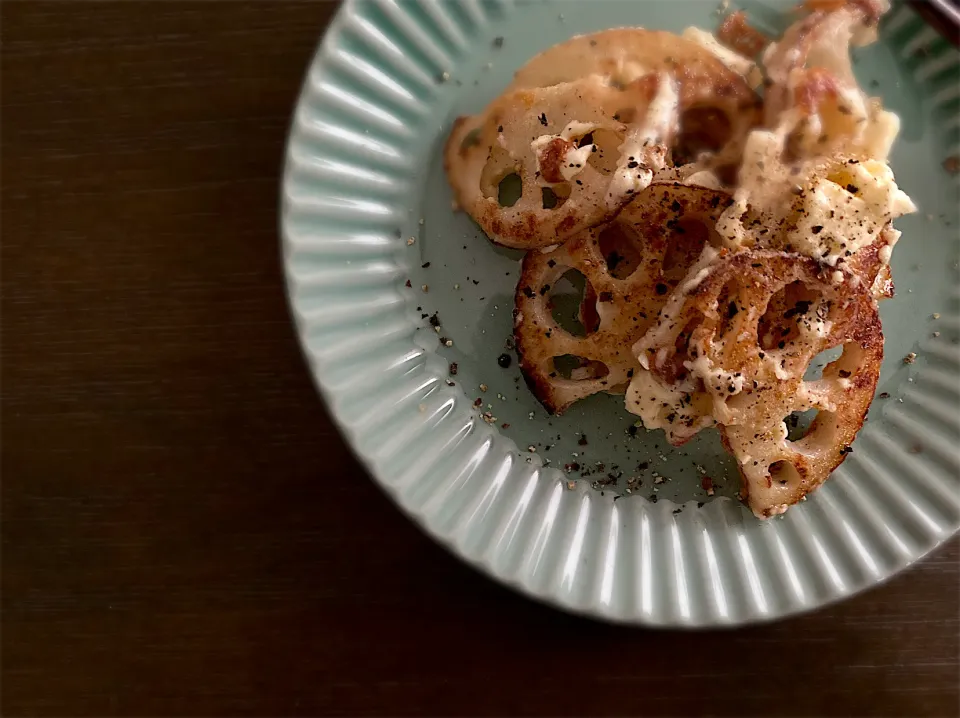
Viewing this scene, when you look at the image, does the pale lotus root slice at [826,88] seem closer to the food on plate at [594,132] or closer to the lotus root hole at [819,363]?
the food on plate at [594,132]

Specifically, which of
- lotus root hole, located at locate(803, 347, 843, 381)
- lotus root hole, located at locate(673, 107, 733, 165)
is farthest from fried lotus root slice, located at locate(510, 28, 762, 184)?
lotus root hole, located at locate(803, 347, 843, 381)

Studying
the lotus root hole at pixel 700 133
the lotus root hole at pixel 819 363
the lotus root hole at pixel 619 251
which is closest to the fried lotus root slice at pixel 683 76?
the lotus root hole at pixel 700 133

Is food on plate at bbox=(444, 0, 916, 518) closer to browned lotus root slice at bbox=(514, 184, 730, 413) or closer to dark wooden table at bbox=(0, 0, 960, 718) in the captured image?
browned lotus root slice at bbox=(514, 184, 730, 413)

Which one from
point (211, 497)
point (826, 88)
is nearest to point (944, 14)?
point (826, 88)

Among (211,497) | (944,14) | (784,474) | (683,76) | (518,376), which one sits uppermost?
(944,14)

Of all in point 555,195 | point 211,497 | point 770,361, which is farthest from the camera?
point 211,497

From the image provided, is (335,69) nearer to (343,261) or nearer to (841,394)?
(343,261)

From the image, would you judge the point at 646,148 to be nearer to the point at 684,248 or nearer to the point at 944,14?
the point at 684,248
